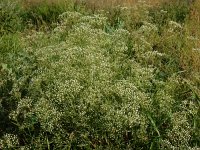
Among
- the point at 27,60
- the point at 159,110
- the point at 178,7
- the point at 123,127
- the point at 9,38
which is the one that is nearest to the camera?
the point at 123,127

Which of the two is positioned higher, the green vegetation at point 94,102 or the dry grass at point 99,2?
the green vegetation at point 94,102

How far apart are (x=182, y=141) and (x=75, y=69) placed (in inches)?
54.9

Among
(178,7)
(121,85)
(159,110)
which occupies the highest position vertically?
(121,85)

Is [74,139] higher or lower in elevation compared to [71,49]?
lower

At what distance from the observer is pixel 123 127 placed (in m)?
5.32

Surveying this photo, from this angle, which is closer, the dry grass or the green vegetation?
the green vegetation

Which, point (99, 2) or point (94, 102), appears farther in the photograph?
point (99, 2)

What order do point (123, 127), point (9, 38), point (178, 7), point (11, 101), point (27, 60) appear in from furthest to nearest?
point (178, 7)
point (9, 38)
point (27, 60)
point (11, 101)
point (123, 127)

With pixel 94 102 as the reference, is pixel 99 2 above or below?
below

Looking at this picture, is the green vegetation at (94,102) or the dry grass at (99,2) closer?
the green vegetation at (94,102)

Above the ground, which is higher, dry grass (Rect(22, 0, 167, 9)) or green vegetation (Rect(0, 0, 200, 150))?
green vegetation (Rect(0, 0, 200, 150))

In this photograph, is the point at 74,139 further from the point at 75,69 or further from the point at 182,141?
the point at 182,141

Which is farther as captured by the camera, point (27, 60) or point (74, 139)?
point (27, 60)

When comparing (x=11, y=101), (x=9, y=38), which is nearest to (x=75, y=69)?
(x=11, y=101)
